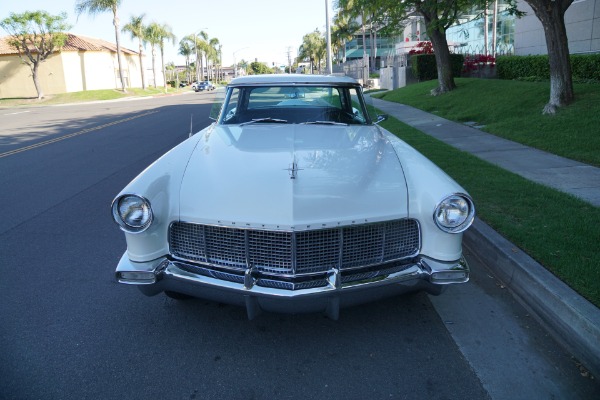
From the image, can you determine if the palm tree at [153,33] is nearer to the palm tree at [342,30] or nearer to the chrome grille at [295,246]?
the palm tree at [342,30]

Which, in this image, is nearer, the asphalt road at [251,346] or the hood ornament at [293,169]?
the asphalt road at [251,346]

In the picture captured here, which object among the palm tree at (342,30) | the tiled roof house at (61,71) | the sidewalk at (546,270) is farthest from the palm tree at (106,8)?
the sidewalk at (546,270)

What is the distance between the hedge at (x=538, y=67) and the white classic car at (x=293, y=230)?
46.9ft

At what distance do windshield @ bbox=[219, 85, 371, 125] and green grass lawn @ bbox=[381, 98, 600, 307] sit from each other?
1.76 m

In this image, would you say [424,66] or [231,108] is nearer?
[231,108]

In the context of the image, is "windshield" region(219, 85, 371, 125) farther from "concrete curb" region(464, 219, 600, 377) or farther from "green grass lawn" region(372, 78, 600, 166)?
"green grass lawn" region(372, 78, 600, 166)

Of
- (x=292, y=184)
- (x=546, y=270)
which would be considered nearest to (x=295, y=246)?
(x=292, y=184)

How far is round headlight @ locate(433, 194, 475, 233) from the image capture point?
3.02m

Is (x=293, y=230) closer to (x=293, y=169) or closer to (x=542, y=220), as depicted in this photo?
(x=293, y=169)

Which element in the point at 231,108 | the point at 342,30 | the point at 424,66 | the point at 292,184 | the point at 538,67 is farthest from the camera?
the point at 342,30

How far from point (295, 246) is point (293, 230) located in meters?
0.11

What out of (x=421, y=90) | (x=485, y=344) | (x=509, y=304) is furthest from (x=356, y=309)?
(x=421, y=90)

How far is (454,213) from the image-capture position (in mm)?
3049

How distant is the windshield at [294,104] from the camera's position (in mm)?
4676
